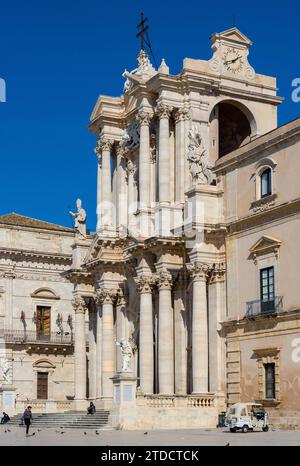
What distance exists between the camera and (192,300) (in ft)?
119

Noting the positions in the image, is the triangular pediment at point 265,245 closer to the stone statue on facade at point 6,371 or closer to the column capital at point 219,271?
the column capital at point 219,271

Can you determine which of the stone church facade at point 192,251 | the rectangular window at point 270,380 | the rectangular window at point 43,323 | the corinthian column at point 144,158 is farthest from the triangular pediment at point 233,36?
the rectangular window at point 43,323

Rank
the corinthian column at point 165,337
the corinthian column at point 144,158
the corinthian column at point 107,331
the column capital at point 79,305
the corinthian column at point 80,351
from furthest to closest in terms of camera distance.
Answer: the column capital at point 79,305 → the corinthian column at point 80,351 → the corinthian column at point 107,331 → the corinthian column at point 144,158 → the corinthian column at point 165,337

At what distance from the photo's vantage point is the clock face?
40.3 m

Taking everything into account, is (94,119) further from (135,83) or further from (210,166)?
(210,166)

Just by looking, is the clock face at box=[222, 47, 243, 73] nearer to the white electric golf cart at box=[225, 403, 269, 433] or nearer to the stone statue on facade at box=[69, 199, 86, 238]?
the stone statue on facade at box=[69, 199, 86, 238]

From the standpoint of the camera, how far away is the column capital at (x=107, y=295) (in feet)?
137

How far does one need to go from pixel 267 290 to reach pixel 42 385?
2361 cm

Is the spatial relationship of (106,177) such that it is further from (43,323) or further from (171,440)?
(171,440)

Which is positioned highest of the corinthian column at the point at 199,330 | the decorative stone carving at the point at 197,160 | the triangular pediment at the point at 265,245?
the decorative stone carving at the point at 197,160

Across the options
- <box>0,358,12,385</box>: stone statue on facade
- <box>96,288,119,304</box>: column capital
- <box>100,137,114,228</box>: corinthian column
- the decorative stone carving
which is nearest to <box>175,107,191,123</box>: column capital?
the decorative stone carving

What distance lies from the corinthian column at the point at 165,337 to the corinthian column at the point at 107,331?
5.21 metres

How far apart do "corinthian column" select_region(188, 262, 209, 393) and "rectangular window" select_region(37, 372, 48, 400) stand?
1954cm
